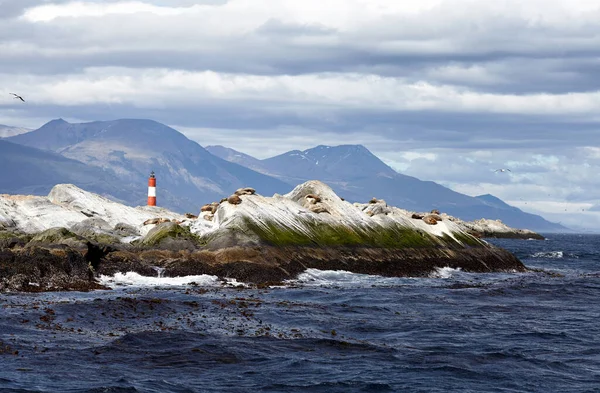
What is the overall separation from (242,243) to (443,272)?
16.2 m

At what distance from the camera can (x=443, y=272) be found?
60.5 m

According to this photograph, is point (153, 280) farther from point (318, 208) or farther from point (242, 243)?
point (318, 208)

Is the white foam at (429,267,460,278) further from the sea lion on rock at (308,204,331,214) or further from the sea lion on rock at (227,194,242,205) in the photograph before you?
the sea lion on rock at (227,194,242,205)

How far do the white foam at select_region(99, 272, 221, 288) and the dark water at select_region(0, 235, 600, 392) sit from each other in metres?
1.48

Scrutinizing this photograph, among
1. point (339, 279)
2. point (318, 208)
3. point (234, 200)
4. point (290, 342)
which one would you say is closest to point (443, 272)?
point (318, 208)

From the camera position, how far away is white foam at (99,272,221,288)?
1772 inches

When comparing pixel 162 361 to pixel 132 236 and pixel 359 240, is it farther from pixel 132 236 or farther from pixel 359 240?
pixel 132 236

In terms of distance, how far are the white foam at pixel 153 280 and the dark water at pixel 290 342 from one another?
1.48m

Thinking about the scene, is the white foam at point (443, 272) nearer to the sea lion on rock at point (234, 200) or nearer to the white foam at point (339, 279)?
the white foam at point (339, 279)

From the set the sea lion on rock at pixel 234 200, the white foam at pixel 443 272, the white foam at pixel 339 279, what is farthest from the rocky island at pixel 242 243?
the white foam at pixel 339 279

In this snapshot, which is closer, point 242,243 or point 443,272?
point 242,243

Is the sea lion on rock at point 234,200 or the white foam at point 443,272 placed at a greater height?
the sea lion on rock at point 234,200

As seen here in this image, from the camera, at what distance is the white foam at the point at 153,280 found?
45006mm

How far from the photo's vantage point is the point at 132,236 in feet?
213
